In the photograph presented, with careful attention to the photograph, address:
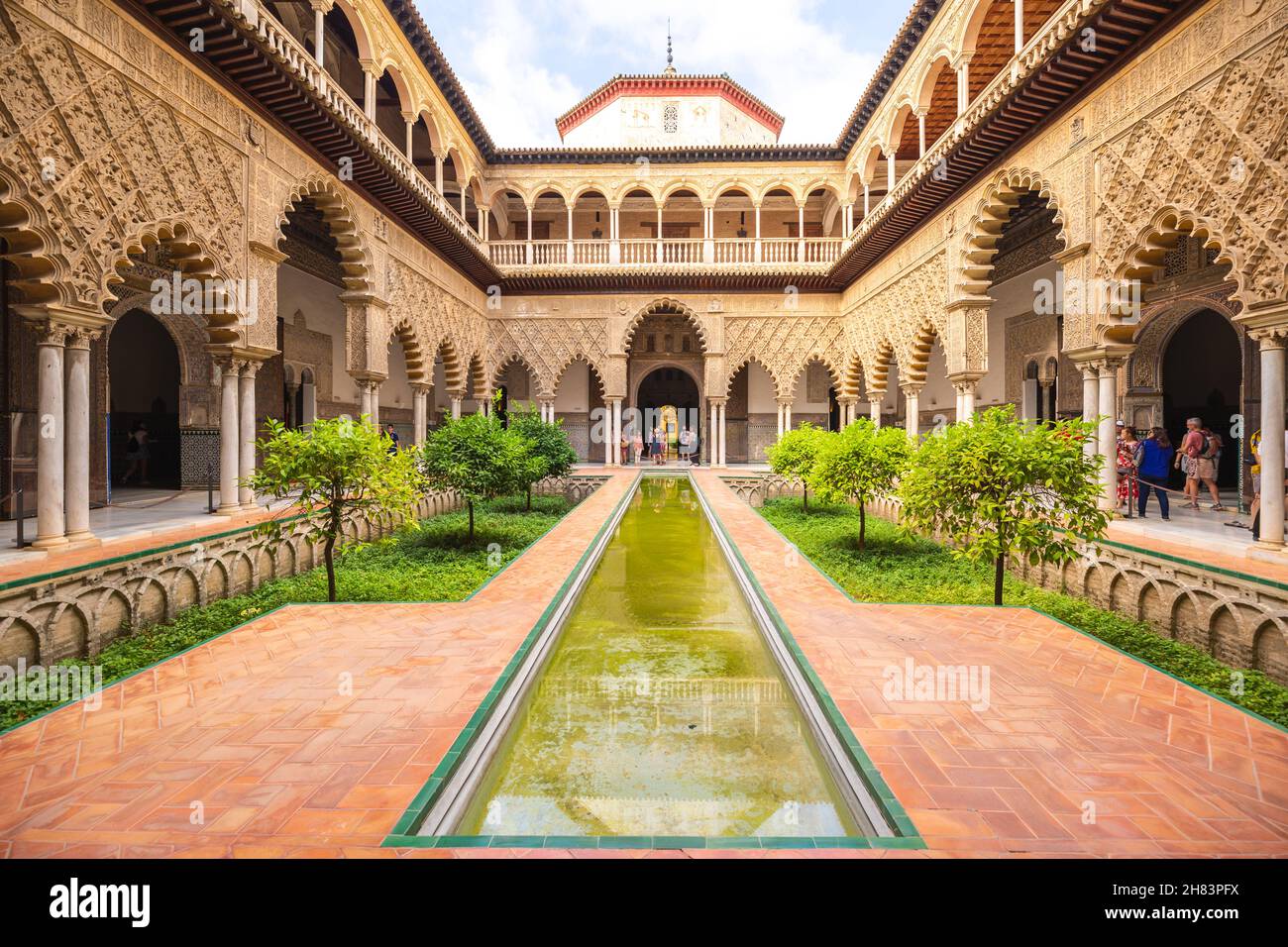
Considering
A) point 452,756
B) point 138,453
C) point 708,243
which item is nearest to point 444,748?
point 452,756

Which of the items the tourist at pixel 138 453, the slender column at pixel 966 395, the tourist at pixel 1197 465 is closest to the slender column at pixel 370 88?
the tourist at pixel 138 453

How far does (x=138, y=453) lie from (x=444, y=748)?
11.5 m

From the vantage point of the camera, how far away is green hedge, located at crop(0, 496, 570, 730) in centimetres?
438

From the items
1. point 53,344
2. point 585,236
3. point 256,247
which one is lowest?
point 53,344

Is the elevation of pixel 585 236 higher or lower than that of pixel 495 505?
higher

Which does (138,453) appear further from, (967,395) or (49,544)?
(967,395)

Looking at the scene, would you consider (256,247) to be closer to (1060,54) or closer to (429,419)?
(1060,54)

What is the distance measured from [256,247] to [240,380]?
160cm

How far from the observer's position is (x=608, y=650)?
4.56m

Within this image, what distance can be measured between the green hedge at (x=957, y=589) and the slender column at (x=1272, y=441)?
51.6 inches

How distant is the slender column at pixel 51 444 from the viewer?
5.08 m

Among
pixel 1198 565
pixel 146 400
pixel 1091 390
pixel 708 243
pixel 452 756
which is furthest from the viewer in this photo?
pixel 708 243

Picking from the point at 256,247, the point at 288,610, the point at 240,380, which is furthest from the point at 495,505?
the point at 288,610

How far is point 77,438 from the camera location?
544 cm
